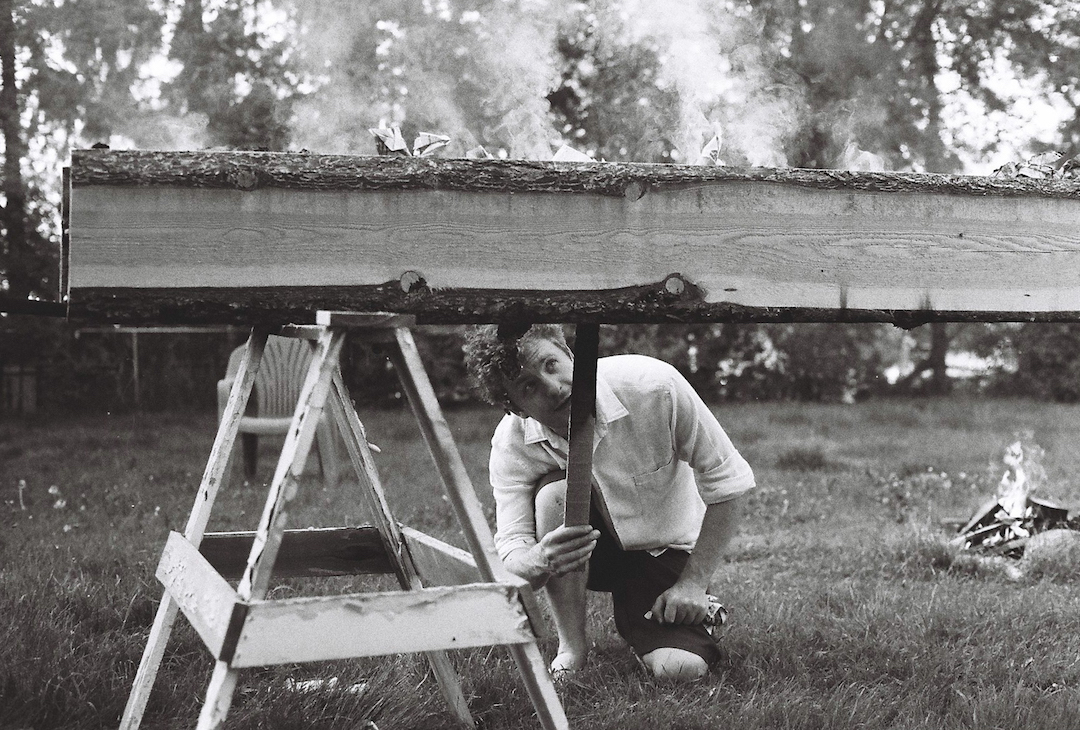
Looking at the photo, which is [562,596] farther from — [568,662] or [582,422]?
[582,422]

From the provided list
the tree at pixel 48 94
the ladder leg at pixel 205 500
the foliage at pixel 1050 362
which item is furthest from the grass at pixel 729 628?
the foliage at pixel 1050 362

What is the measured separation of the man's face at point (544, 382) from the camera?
98.7 inches

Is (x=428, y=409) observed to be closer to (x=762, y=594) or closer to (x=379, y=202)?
(x=379, y=202)

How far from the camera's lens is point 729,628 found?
9.95 feet

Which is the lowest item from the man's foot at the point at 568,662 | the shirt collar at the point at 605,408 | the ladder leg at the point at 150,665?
the man's foot at the point at 568,662

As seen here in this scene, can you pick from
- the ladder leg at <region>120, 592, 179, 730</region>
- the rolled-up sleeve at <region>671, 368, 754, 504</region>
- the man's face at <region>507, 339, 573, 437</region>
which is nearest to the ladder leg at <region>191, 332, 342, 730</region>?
the ladder leg at <region>120, 592, 179, 730</region>

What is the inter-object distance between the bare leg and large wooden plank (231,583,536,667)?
3.56 feet

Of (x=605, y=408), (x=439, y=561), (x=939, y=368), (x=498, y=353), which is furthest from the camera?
(x=939, y=368)

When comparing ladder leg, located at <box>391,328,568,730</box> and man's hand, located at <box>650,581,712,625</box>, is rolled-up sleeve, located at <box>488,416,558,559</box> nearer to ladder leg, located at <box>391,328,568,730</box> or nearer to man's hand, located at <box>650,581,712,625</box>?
man's hand, located at <box>650,581,712,625</box>

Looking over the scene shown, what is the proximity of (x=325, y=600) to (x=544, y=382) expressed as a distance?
994 millimetres

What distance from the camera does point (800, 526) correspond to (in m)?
4.63

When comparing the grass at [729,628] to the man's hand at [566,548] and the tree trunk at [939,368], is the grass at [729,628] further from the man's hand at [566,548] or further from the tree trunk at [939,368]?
the tree trunk at [939,368]

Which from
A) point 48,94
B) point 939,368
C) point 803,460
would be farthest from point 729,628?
point 939,368

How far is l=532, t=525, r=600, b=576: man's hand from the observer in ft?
7.91
